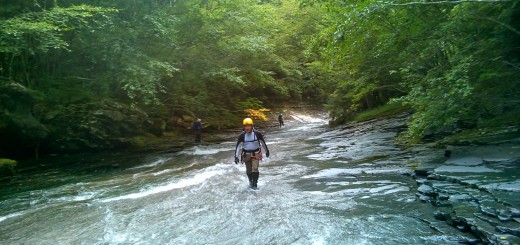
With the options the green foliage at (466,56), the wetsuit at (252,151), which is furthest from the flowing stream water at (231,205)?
the green foliage at (466,56)

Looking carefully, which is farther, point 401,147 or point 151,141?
point 151,141

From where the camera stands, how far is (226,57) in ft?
84.4

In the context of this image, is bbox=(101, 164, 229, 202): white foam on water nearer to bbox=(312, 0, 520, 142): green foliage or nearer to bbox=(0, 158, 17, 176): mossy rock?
bbox=(312, 0, 520, 142): green foliage

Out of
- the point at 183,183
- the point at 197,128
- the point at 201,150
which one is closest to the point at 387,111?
the point at 197,128

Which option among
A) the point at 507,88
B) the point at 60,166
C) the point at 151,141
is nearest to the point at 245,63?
the point at 151,141

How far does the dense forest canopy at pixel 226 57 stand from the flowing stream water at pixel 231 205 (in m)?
2.41

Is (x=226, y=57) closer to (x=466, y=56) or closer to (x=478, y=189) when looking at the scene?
(x=466, y=56)

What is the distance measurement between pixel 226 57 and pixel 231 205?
18493mm

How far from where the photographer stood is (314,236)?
6004 millimetres

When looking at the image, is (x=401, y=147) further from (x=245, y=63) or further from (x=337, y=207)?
(x=245, y=63)

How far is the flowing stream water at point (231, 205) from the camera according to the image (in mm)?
6234

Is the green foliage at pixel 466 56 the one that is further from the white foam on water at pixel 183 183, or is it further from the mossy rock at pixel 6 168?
the mossy rock at pixel 6 168

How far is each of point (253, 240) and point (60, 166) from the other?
1246cm

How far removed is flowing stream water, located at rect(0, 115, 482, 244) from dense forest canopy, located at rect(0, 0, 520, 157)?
2406mm
